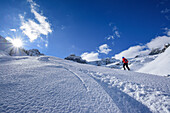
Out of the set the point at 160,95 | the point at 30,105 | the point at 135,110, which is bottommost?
the point at 135,110

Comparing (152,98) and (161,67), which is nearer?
(152,98)

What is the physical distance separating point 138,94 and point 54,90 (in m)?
2.50

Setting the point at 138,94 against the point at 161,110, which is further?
the point at 138,94

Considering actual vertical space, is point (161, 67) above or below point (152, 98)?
above

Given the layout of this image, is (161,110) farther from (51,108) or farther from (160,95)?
(51,108)

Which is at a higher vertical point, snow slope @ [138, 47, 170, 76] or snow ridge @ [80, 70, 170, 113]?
snow slope @ [138, 47, 170, 76]

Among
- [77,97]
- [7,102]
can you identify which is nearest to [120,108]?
[77,97]

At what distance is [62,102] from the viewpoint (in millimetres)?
1639

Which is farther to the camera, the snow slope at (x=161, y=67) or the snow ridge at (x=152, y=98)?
the snow slope at (x=161, y=67)

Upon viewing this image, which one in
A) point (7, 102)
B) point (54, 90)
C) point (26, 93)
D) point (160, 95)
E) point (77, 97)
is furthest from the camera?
point (160, 95)

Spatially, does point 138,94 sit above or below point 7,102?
below

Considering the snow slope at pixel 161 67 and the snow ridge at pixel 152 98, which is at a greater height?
the snow slope at pixel 161 67

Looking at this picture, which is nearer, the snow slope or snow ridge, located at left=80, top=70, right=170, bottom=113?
snow ridge, located at left=80, top=70, right=170, bottom=113

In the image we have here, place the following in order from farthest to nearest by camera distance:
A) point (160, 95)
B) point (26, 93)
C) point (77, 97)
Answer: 1. point (160, 95)
2. point (77, 97)
3. point (26, 93)
